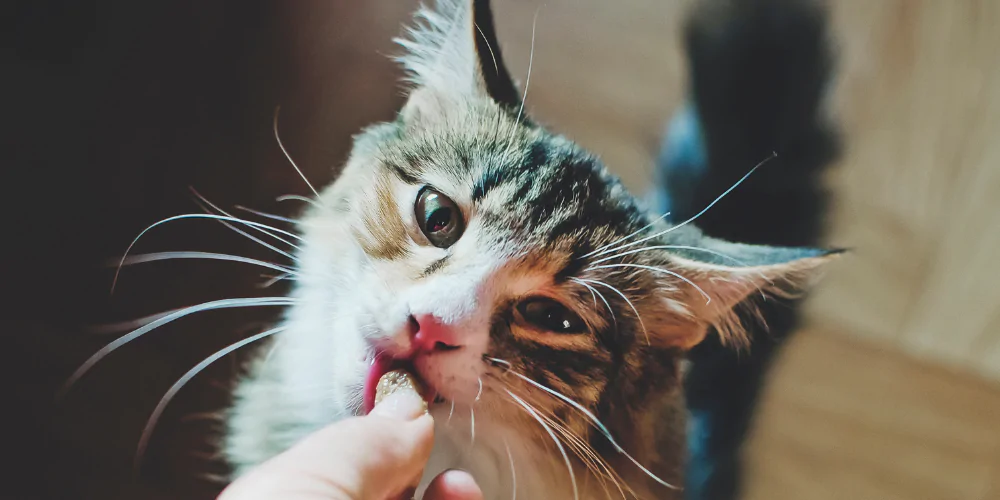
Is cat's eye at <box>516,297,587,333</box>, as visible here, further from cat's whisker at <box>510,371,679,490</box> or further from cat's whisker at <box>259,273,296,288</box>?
cat's whisker at <box>259,273,296,288</box>

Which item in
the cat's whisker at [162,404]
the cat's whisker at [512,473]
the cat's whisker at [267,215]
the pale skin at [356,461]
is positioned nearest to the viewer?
the pale skin at [356,461]

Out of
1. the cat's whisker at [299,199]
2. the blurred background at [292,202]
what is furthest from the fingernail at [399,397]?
the blurred background at [292,202]

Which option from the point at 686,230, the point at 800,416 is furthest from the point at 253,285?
the point at 800,416

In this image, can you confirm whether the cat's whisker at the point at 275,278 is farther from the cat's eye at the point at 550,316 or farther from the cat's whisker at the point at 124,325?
the cat's eye at the point at 550,316

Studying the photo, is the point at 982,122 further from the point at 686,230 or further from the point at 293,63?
the point at 293,63

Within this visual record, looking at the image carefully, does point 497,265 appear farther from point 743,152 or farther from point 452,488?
point 743,152

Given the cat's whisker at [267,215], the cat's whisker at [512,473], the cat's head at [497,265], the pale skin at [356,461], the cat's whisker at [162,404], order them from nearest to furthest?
the pale skin at [356,461] → the cat's head at [497,265] → the cat's whisker at [512,473] → the cat's whisker at [267,215] → the cat's whisker at [162,404]
